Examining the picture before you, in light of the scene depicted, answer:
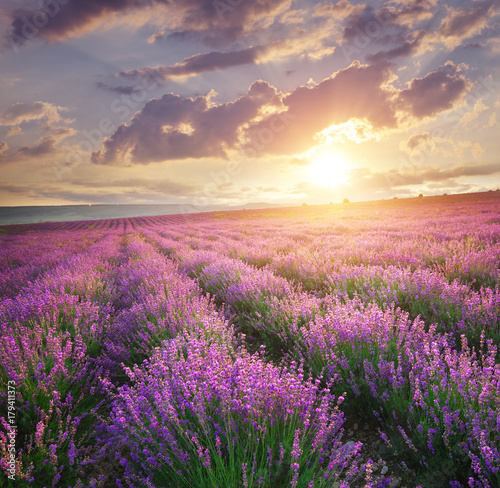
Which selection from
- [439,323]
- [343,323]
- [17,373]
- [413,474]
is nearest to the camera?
[413,474]

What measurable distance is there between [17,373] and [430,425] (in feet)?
8.82

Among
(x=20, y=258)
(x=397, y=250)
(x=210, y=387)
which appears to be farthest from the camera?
(x=20, y=258)

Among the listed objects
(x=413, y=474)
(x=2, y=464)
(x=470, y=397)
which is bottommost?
(x=413, y=474)

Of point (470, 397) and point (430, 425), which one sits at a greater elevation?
point (470, 397)

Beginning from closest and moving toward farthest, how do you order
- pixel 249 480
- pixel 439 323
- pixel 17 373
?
pixel 249 480, pixel 17 373, pixel 439 323

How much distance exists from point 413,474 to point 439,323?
172 cm

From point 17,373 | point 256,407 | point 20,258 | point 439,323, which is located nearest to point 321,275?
point 439,323

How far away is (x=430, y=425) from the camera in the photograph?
1.53m

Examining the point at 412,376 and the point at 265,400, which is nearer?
the point at 265,400

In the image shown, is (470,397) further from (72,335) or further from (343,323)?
(72,335)

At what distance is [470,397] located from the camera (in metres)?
1.53

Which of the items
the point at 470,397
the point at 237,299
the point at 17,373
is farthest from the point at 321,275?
the point at 17,373

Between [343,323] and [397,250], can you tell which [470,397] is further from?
[397,250]

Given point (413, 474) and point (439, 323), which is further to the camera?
point (439, 323)
